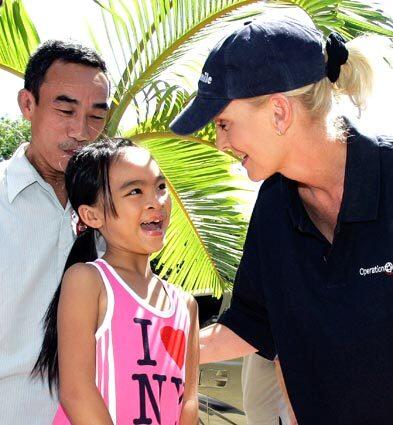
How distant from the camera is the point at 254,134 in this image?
7.98ft

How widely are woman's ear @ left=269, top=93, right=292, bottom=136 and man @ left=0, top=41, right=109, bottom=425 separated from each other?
0.83m

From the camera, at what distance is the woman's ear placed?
2.41 metres

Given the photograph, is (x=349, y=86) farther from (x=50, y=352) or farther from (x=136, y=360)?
(x=50, y=352)

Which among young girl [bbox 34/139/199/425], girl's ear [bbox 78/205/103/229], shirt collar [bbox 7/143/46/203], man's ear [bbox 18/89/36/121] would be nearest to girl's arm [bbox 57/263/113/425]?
Result: young girl [bbox 34/139/199/425]

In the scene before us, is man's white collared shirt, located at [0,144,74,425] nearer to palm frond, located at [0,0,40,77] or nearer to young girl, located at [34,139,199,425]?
young girl, located at [34,139,199,425]

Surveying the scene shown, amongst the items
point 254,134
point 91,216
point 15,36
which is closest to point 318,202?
point 254,134

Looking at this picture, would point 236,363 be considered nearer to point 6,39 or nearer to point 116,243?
point 6,39

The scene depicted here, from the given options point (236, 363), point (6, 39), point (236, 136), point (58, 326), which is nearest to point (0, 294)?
point (58, 326)

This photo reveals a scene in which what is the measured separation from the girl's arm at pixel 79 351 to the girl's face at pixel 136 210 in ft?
0.75

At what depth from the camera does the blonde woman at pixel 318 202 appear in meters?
2.33

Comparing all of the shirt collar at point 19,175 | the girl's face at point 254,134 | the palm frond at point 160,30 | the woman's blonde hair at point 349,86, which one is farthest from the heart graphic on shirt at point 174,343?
the palm frond at point 160,30

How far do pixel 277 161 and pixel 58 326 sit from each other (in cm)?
81

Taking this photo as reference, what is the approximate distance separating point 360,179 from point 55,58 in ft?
4.29

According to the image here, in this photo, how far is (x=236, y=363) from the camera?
6395 mm
